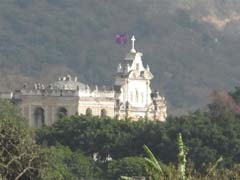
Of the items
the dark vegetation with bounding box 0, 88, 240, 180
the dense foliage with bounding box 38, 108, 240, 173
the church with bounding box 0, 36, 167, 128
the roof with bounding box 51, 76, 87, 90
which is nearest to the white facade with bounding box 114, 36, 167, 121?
the church with bounding box 0, 36, 167, 128

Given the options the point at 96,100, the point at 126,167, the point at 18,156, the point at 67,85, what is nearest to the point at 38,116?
the point at 67,85

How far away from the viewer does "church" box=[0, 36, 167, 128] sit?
136 meters

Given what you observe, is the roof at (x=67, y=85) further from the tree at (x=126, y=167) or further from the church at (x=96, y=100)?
the tree at (x=126, y=167)

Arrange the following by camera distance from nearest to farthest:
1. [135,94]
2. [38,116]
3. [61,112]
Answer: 1. [61,112]
2. [38,116]
3. [135,94]

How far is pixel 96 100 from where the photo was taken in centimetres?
13788

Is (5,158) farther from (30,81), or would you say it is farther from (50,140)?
(30,81)

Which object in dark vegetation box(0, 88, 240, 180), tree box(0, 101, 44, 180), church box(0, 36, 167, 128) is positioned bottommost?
tree box(0, 101, 44, 180)

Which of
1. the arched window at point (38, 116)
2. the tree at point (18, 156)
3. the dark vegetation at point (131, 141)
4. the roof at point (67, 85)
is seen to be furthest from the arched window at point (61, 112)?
the tree at point (18, 156)

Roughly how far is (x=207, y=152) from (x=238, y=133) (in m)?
4.97

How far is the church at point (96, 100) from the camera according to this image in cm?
13562

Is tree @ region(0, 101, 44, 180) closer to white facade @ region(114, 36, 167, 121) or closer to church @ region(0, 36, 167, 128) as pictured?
church @ region(0, 36, 167, 128)

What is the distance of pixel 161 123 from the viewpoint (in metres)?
117

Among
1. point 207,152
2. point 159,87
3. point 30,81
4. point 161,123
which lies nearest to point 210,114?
point 161,123

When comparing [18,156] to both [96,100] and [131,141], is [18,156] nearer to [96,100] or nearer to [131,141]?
[131,141]
